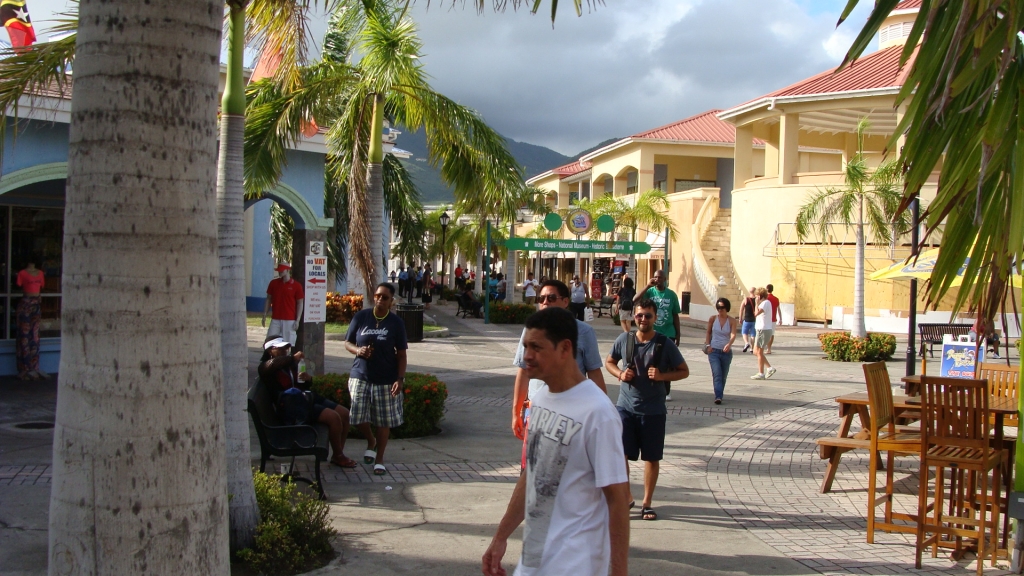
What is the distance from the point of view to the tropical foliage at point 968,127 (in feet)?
11.1

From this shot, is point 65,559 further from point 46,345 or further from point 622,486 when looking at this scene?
point 46,345

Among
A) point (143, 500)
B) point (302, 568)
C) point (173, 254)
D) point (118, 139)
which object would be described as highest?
point (118, 139)

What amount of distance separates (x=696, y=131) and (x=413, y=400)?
133ft

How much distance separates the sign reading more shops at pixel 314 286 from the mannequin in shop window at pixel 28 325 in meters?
4.07

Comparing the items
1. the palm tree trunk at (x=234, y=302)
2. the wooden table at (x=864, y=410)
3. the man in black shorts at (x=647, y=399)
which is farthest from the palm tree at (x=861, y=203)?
the palm tree trunk at (x=234, y=302)

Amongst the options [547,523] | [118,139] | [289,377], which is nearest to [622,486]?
[547,523]

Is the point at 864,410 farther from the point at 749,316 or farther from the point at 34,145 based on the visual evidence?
the point at 749,316

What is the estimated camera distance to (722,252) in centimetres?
3616

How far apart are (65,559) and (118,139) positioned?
1.37 metres

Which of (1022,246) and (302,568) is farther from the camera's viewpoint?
(302,568)

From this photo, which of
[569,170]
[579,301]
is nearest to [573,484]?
[579,301]

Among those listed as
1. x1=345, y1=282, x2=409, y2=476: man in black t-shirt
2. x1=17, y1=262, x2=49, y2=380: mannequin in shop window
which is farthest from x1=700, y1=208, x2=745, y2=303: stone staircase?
x1=345, y1=282, x2=409, y2=476: man in black t-shirt

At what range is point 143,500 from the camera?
2.88m

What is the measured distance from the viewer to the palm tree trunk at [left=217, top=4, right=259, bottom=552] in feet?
17.5
